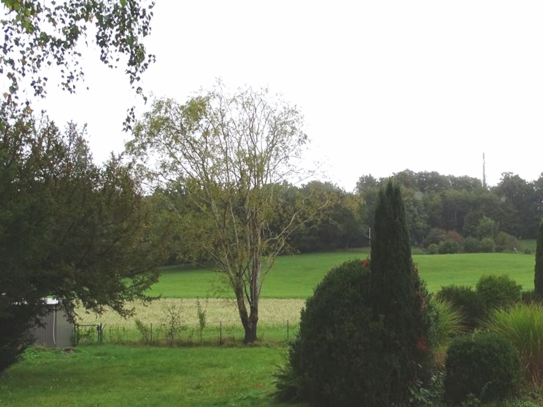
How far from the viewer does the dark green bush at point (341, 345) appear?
7.88 meters

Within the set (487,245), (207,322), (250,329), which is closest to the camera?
(250,329)

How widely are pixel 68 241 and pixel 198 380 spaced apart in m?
4.71

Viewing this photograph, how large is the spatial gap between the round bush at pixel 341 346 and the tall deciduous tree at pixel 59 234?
6812mm

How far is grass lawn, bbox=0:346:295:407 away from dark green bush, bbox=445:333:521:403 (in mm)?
2816

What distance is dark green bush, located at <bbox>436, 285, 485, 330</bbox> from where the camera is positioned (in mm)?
15908

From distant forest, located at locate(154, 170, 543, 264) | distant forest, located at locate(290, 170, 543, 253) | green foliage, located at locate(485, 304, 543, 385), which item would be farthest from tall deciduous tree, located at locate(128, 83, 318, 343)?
distant forest, located at locate(290, 170, 543, 253)

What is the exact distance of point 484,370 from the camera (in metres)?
7.81

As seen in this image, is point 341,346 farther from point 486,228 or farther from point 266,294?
point 486,228

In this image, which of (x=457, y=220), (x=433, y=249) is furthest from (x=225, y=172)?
(x=457, y=220)

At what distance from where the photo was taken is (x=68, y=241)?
14.6 metres

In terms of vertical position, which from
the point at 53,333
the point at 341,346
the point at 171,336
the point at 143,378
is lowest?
the point at 171,336

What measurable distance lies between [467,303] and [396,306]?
29.6 ft

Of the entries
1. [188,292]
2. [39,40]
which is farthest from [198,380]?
[188,292]

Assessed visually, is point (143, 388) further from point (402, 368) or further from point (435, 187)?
point (435, 187)
